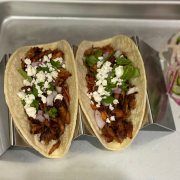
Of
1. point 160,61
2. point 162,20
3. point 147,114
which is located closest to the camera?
point 147,114

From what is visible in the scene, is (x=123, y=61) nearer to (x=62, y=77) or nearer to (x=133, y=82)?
(x=133, y=82)

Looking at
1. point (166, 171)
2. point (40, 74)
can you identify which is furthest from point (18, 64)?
point (166, 171)

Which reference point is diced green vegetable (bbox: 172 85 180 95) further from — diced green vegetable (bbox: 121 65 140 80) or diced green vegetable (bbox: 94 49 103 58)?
diced green vegetable (bbox: 94 49 103 58)

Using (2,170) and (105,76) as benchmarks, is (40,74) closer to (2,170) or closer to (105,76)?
(105,76)

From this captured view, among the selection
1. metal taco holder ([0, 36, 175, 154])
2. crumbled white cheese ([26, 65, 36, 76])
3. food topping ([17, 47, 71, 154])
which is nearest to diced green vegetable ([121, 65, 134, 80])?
metal taco holder ([0, 36, 175, 154])

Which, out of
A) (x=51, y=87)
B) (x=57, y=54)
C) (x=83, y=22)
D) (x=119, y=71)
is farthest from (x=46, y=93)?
(x=83, y=22)

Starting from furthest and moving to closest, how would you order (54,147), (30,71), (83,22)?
(83,22), (30,71), (54,147)
